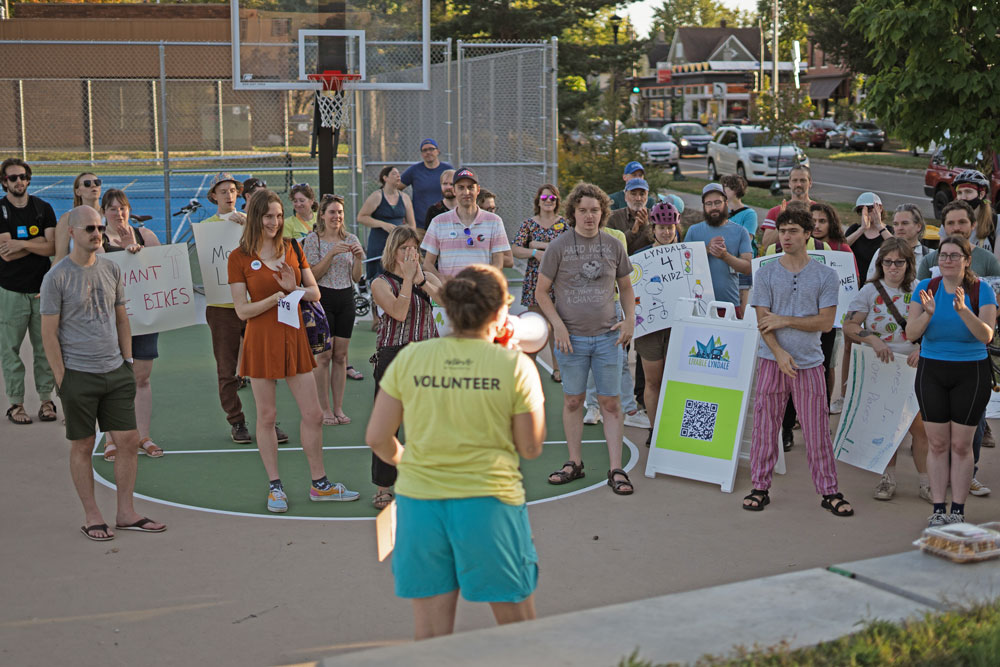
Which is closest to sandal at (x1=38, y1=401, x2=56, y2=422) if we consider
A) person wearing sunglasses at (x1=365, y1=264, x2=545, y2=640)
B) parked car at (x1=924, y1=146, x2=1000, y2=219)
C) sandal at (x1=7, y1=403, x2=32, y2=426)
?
sandal at (x1=7, y1=403, x2=32, y2=426)

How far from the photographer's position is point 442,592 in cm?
406

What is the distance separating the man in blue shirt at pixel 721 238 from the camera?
8.74 metres

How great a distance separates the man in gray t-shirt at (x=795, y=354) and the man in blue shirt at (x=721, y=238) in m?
1.37

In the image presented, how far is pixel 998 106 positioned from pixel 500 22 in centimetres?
1689

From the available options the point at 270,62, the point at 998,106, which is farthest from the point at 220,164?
the point at 998,106

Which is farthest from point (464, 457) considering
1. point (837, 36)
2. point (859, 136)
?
point (859, 136)

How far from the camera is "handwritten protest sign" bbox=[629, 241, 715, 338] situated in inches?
336

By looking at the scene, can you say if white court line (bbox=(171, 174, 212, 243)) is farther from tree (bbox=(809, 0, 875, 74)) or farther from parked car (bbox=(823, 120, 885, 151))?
parked car (bbox=(823, 120, 885, 151))

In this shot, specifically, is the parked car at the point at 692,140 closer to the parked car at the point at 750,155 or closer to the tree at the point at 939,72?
the parked car at the point at 750,155

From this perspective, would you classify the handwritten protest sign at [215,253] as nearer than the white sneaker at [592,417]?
Yes

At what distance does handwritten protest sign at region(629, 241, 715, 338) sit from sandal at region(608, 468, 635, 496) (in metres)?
1.33

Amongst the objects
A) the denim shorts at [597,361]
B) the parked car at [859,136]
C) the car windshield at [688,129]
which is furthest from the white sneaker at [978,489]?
the parked car at [859,136]

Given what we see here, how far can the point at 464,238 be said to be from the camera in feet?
26.7

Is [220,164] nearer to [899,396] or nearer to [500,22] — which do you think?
[500,22]
